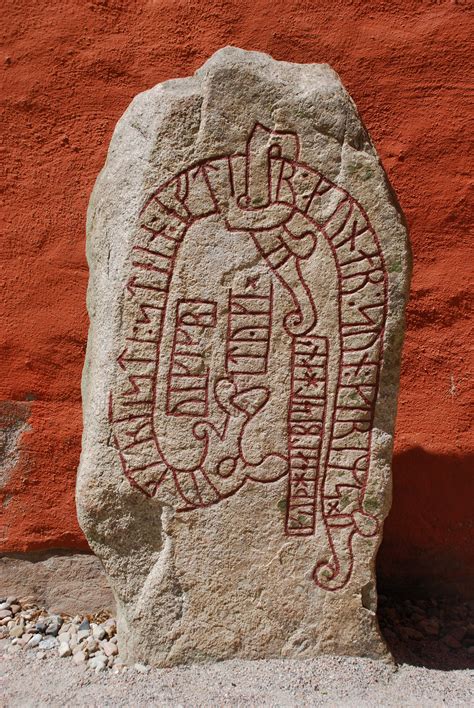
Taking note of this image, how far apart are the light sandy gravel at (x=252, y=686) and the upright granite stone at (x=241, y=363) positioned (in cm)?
5

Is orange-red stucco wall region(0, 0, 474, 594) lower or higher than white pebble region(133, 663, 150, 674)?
higher

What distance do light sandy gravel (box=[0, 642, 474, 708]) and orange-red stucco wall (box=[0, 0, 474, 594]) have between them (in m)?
0.64

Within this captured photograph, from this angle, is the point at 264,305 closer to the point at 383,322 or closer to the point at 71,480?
the point at 383,322

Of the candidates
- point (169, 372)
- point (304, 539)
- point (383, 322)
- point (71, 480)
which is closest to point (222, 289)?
point (169, 372)

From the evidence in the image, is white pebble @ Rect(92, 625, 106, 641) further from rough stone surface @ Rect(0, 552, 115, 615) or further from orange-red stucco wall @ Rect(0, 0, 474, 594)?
orange-red stucco wall @ Rect(0, 0, 474, 594)

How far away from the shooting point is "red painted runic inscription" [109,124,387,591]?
7.17 feet

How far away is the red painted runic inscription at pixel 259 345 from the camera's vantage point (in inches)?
86.0

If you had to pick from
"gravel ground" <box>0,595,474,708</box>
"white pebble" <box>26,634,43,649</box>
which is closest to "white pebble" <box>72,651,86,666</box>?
"gravel ground" <box>0,595,474,708</box>

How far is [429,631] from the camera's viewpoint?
2.76 meters

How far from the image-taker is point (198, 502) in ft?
7.35

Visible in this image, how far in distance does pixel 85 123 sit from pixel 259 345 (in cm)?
109

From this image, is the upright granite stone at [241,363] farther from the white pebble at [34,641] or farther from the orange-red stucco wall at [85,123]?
the orange-red stucco wall at [85,123]

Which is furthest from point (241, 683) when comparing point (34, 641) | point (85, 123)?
point (85, 123)

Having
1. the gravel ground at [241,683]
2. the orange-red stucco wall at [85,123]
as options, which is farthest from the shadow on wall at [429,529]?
the orange-red stucco wall at [85,123]
